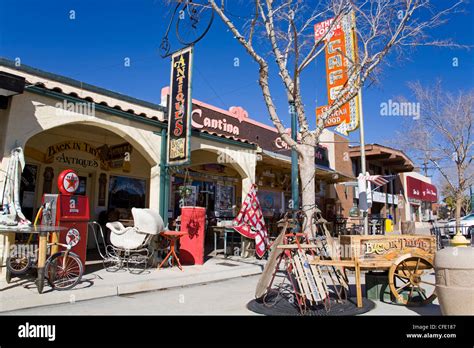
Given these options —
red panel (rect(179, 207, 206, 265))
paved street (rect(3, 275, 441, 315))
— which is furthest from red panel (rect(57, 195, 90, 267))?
red panel (rect(179, 207, 206, 265))

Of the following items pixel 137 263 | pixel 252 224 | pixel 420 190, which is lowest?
pixel 137 263

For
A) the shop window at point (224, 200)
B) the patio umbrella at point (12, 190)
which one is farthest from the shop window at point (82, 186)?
the shop window at point (224, 200)

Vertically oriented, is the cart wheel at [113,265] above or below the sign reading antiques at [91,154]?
below

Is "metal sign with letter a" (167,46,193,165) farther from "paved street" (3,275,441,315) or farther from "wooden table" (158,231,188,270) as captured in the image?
"paved street" (3,275,441,315)

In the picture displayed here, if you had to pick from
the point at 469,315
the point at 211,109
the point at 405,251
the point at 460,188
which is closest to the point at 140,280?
the point at 405,251

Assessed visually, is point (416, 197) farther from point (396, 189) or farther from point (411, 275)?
point (411, 275)

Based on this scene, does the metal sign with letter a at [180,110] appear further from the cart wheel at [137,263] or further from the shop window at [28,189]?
the shop window at [28,189]

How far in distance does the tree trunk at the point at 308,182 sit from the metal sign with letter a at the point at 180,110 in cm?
276

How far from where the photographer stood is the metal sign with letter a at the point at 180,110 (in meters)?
9.16

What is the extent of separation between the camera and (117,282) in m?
7.11

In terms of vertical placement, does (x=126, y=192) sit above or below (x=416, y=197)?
below

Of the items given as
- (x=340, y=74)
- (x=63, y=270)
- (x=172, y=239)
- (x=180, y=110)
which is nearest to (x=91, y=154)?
(x=180, y=110)

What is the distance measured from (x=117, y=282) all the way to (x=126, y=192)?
6.31 metres
